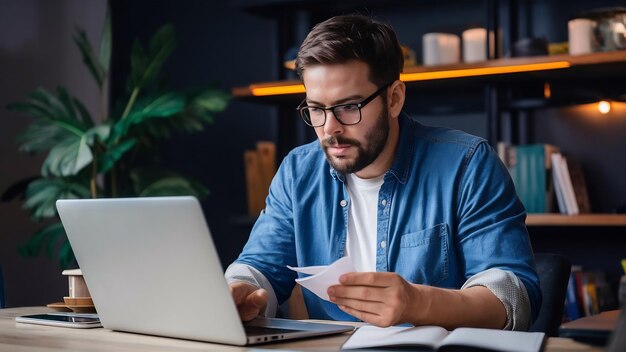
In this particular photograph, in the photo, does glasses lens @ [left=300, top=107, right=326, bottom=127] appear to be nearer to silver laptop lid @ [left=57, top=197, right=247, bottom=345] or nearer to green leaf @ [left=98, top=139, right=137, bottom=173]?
silver laptop lid @ [left=57, top=197, right=247, bottom=345]

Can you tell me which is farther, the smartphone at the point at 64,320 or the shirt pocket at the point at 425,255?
the shirt pocket at the point at 425,255

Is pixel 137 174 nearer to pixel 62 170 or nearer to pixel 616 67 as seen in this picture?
pixel 62 170

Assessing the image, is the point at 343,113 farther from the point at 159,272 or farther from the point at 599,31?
the point at 599,31

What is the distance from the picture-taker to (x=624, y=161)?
3477mm

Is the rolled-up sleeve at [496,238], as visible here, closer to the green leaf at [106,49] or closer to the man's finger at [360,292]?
the man's finger at [360,292]

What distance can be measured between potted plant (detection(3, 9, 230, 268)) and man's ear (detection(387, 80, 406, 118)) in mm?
1763

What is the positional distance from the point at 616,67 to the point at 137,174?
2051 millimetres

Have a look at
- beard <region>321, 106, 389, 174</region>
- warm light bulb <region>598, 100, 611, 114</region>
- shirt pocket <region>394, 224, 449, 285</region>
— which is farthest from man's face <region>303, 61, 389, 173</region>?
warm light bulb <region>598, 100, 611, 114</region>

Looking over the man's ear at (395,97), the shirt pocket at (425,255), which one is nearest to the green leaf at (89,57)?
the man's ear at (395,97)

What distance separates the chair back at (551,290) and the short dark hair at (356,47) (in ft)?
1.77

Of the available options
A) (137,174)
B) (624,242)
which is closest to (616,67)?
(624,242)

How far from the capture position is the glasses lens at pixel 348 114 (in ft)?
6.35

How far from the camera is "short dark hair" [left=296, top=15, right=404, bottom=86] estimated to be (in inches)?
76.3

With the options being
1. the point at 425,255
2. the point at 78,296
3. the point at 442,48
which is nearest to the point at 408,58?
the point at 442,48
